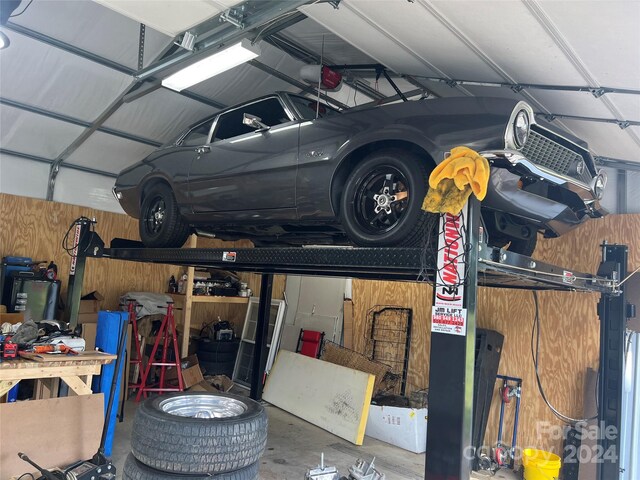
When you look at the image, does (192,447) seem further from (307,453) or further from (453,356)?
(307,453)

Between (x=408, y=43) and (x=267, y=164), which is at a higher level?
(x=408, y=43)

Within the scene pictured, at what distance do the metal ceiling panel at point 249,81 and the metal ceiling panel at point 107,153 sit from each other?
1516mm

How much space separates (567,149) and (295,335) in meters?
5.29

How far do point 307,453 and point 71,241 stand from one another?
4622 mm

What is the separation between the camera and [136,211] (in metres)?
4.86

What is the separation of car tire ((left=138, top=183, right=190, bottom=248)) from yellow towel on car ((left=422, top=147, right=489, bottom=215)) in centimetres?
269

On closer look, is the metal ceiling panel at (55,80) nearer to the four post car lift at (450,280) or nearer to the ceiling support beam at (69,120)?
the ceiling support beam at (69,120)

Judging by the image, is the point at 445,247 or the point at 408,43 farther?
the point at 408,43

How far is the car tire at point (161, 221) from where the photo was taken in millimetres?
4188


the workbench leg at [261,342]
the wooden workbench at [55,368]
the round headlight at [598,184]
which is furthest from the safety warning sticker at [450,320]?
the workbench leg at [261,342]

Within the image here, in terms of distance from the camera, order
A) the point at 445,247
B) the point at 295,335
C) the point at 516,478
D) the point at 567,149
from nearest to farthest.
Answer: the point at 445,247, the point at 567,149, the point at 516,478, the point at 295,335

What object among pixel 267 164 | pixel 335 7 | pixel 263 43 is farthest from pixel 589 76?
pixel 263 43

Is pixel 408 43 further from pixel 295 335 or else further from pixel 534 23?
pixel 295 335

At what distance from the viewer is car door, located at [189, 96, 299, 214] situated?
3.21 meters
